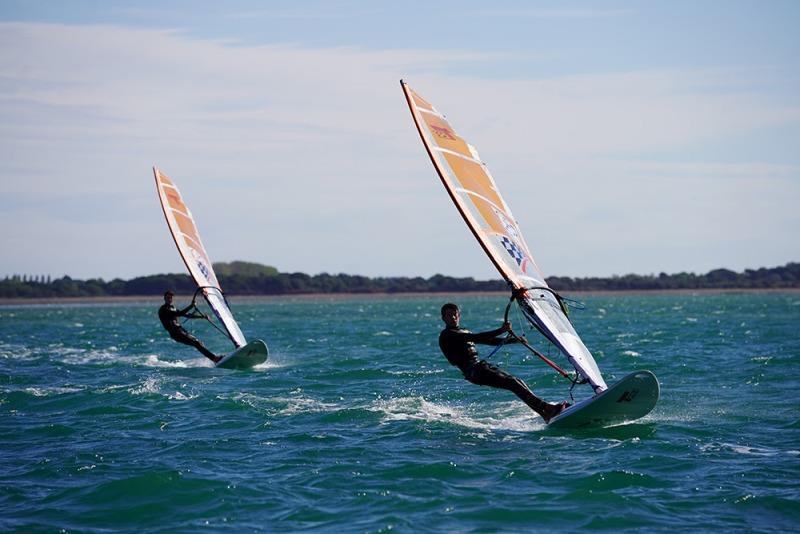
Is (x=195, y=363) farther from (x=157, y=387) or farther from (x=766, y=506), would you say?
(x=766, y=506)

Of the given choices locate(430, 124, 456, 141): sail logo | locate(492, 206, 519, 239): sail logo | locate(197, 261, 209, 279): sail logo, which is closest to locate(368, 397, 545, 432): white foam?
locate(492, 206, 519, 239): sail logo

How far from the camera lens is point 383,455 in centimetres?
1112

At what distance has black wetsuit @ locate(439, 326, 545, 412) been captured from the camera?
12.6 meters

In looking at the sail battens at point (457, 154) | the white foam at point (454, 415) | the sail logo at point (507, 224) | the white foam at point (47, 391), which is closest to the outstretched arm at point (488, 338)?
Answer: the white foam at point (454, 415)

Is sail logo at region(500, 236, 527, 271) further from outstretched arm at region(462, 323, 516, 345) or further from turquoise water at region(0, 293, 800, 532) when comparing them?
turquoise water at region(0, 293, 800, 532)

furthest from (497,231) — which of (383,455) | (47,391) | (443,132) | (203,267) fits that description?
(203,267)

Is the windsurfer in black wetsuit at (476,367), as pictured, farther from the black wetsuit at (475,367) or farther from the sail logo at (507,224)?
the sail logo at (507,224)

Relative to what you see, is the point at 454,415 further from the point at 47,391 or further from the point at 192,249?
the point at 192,249

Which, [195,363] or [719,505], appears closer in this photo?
[719,505]

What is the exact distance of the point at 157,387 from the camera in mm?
17578

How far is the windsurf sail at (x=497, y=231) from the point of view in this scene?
12570mm

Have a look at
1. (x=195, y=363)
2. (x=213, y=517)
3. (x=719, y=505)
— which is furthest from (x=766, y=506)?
(x=195, y=363)

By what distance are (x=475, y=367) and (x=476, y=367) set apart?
0.04 feet

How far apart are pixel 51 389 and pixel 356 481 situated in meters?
9.16
